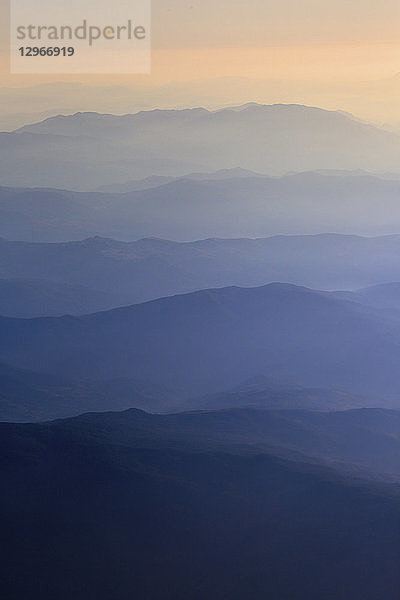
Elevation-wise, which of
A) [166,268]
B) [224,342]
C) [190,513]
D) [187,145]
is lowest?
[190,513]

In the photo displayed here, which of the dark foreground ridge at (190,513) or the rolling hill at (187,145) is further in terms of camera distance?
→ the rolling hill at (187,145)

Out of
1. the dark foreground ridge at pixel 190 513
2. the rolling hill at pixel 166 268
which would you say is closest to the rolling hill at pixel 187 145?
the rolling hill at pixel 166 268

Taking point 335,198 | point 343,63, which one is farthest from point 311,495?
point 343,63

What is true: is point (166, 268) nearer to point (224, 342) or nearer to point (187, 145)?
point (224, 342)

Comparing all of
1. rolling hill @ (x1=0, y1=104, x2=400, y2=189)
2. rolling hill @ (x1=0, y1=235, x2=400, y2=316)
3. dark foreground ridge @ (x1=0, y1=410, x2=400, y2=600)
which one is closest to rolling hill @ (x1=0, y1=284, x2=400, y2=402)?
rolling hill @ (x1=0, y1=235, x2=400, y2=316)

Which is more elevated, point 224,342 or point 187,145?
point 187,145

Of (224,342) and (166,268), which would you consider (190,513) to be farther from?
(166,268)

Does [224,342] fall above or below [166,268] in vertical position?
below

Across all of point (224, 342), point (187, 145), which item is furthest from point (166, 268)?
point (187, 145)

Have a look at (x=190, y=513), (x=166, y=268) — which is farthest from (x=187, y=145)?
(x=190, y=513)

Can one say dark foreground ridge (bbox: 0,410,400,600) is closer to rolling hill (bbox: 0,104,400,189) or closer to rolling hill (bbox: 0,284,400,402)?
rolling hill (bbox: 0,284,400,402)

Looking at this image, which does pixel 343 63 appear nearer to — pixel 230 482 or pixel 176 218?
pixel 176 218

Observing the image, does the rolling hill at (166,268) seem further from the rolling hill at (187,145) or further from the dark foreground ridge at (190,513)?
the dark foreground ridge at (190,513)

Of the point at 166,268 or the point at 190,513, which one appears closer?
the point at 190,513
